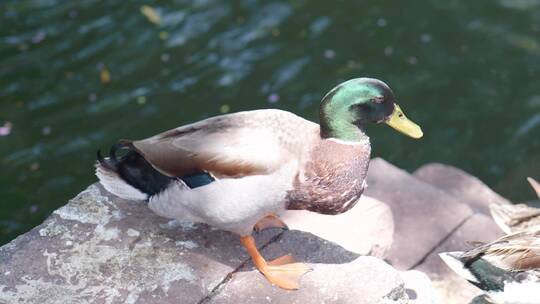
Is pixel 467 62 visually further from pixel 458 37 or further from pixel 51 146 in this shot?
pixel 51 146

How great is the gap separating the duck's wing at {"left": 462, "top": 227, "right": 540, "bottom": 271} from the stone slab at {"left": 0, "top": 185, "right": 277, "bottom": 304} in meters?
1.13

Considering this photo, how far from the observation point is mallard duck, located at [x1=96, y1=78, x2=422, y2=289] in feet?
10.8

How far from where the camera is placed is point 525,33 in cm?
733

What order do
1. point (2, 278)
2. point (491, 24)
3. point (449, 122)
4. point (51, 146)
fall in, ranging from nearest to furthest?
point (2, 278) → point (51, 146) → point (449, 122) → point (491, 24)

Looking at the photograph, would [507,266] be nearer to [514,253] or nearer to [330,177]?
[514,253]

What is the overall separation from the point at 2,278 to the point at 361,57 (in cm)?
443

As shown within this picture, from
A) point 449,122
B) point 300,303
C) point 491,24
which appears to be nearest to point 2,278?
point 300,303

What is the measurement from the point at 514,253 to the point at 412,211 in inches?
56.6

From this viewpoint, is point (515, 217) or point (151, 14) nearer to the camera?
point (515, 217)

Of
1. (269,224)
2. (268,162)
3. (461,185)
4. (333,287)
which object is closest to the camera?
(268,162)

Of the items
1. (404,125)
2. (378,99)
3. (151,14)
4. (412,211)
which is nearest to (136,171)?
(378,99)

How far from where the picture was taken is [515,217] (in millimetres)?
4070

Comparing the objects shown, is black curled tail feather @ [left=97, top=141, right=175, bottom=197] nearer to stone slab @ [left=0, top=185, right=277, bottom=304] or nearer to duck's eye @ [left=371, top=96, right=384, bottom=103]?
stone slab @ [left=0, top=185, right=277, bottom=304]

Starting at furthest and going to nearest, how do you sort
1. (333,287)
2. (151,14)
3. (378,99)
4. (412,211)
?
(151,14) < (412,211) < (333,287) < (378,99)
